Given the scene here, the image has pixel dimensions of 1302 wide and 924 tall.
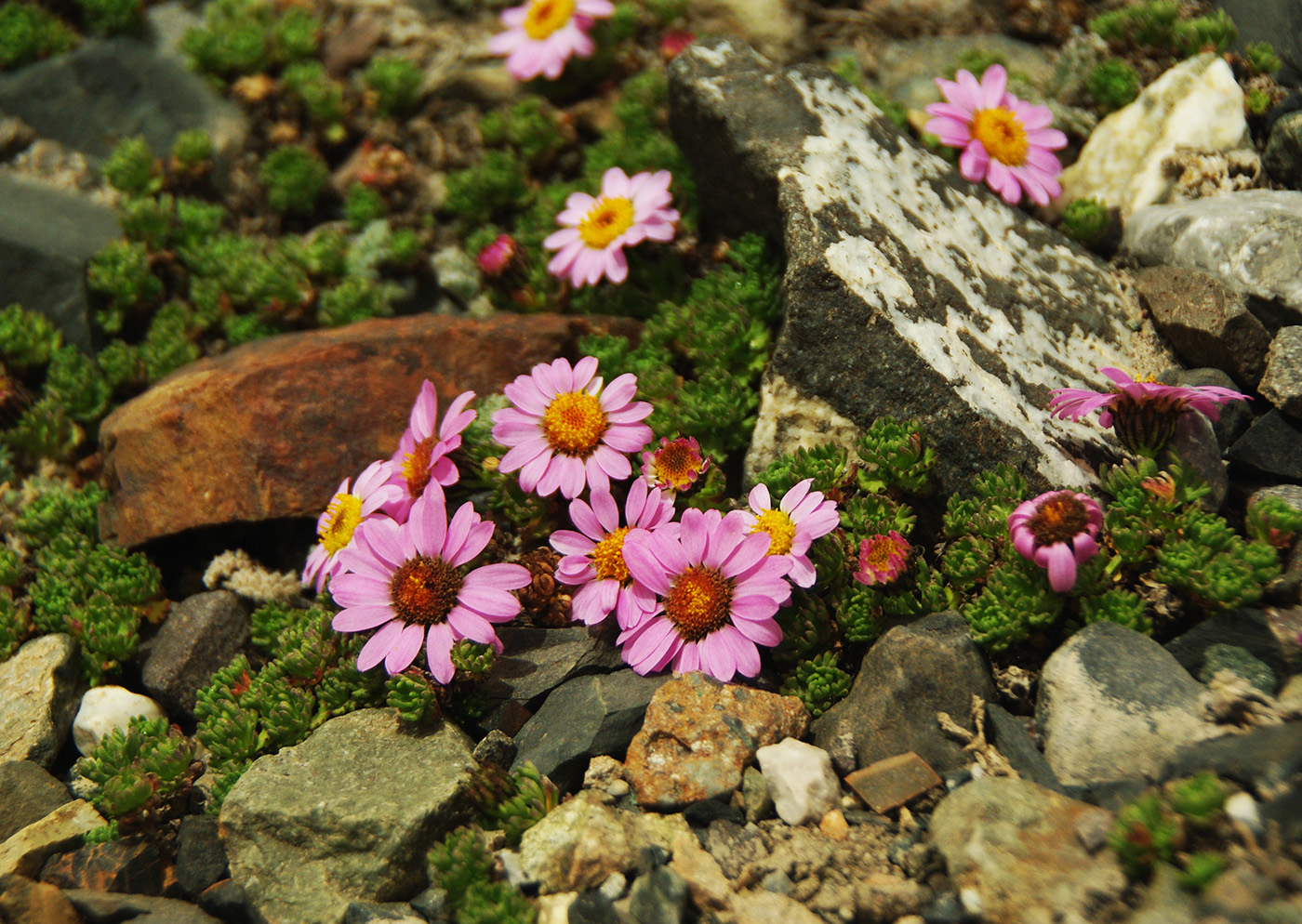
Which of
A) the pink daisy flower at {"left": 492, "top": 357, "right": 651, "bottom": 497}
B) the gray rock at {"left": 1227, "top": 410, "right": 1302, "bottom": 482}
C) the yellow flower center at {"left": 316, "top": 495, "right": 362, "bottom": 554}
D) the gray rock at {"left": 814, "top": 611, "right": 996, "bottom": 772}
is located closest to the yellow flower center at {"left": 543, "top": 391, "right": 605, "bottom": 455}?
the pink daisy flower at {"left": 492, "top": 357, "right": 651, "bottom": 497}

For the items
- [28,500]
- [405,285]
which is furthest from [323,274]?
[28,500]

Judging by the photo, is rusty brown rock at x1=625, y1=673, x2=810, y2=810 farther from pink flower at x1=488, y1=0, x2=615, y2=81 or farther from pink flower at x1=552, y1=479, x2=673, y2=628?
pink flower at x1=488, y1=0, x2=615, y2=81

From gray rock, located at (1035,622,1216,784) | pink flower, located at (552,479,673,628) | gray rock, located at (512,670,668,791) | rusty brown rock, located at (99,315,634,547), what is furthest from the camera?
rusty brown rock, located at (99,315,634,547)

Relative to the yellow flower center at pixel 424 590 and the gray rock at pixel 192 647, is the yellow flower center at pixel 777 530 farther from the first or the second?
the gray rock at pixel 192 647

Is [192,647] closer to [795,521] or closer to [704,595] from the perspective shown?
[704,595]

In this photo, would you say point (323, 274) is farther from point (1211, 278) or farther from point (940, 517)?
point (1211, 278)

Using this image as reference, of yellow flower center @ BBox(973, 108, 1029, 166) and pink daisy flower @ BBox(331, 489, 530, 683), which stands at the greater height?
yellow flower center @ BBox(973, 108, 1029, 166)

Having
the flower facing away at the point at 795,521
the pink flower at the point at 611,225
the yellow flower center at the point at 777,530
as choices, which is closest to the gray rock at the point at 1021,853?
the flower facing away at the point at 795,521
